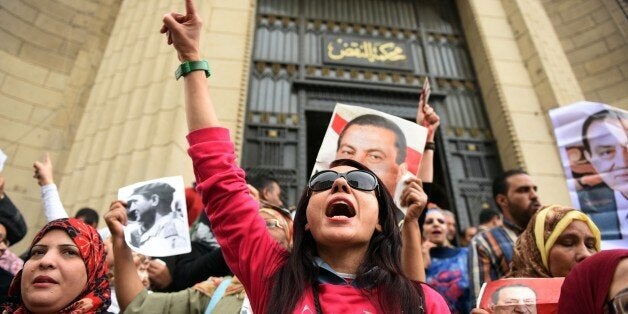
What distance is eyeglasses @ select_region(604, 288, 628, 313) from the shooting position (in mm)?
1122

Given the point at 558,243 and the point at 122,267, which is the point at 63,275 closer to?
the point at 122,267

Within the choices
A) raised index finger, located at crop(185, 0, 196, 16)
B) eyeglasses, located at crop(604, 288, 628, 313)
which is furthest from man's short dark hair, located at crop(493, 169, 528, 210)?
raised index finger, located at crop(185, 0, 196, 16)

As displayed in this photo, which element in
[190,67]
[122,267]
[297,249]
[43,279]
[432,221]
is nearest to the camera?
[297,249]

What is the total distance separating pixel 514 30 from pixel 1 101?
9.45 meters

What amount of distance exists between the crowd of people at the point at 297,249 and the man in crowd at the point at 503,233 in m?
0.01

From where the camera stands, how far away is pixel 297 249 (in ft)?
4.97

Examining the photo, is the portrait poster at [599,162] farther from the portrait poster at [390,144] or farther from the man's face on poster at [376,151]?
the man's face on poster at [376,151]

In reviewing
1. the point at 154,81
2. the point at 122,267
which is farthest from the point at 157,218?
the point at 154,81

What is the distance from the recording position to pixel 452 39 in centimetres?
840

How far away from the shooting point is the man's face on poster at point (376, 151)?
2.51 metres

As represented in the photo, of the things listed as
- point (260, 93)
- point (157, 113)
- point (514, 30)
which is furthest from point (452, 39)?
point (157, 113)

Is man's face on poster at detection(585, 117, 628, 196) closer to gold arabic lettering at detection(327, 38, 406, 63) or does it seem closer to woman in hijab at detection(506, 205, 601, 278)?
woman in hijab at detection(506, 205, 601, 278)

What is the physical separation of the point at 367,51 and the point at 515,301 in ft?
21.5

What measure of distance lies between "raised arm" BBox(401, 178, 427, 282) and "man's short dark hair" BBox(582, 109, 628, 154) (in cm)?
190
